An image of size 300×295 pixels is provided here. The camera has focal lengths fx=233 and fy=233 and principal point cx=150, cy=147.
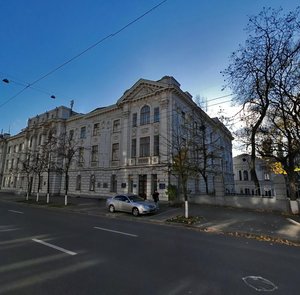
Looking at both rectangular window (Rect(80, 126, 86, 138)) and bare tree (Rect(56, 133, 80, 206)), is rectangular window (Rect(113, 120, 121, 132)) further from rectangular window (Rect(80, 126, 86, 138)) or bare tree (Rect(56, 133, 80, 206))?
rectangular window (Rect(80, 126, 86, 138))

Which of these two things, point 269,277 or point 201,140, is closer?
point 269,277

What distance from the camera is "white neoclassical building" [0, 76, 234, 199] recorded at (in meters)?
26.6

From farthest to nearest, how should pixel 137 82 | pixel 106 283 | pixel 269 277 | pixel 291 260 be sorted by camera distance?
pixel 137 82 → pixel 291 260 → pixel 269 277 → pixel 106 283

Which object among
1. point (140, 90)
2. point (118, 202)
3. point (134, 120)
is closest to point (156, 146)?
point (134, 120)

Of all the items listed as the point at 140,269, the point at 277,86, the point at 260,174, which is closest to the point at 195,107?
the point at 277,86

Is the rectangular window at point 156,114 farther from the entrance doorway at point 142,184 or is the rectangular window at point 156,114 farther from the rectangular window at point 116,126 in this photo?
the entrance doorway at point 142,184

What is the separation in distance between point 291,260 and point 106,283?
5.49 meters

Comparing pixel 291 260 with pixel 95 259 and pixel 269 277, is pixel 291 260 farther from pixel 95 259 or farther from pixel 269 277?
pixel 95 259

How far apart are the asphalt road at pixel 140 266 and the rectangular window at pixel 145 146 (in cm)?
1948

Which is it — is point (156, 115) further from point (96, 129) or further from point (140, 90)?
point (96, 129)

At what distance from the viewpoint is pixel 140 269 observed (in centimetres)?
554

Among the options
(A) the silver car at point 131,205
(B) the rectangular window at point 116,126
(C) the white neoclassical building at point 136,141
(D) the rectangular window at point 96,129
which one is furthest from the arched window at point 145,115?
(A) the silver car at point 131,205

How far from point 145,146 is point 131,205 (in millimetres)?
11621

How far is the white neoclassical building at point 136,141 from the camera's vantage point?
2659cm
